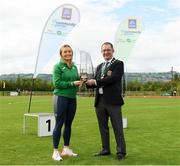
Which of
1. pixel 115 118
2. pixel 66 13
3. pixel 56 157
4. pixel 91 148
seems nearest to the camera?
pixel 56 157

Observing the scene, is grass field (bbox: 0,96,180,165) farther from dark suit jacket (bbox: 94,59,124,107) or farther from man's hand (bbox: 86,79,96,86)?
man's hand (bbox: 86,79,96,86)

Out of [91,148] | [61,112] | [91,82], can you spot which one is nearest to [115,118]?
[91,82]

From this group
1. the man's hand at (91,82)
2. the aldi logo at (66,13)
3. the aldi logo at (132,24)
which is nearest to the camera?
the man's hand at (91,82)

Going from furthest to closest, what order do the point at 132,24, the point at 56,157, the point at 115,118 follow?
the point at 132,24, the point at 115,118, the point at 56,157

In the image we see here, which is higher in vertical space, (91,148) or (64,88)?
(64,88)

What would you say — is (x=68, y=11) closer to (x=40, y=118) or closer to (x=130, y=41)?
(x=130, y=41)

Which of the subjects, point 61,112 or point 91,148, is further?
point 91,148

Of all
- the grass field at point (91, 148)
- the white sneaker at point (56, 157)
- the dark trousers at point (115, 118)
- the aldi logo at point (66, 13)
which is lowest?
the grass field at point (91, 148)

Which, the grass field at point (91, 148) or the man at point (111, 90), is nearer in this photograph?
the grass field at point (91, 148)

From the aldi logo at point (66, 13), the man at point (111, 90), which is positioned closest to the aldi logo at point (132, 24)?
the aldi logo at point (66, 13)

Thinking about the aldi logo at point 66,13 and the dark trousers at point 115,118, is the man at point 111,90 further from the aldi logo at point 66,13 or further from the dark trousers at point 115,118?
the aldi logo at point 66,13

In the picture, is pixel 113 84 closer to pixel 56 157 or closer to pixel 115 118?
pixel 115 118

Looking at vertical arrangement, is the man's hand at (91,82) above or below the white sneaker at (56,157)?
above

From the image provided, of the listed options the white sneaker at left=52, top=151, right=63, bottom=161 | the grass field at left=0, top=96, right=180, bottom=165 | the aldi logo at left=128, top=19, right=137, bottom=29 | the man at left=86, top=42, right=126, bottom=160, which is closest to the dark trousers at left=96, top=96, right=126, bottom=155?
the man at left=86, top=42, right=126, bottom=160
